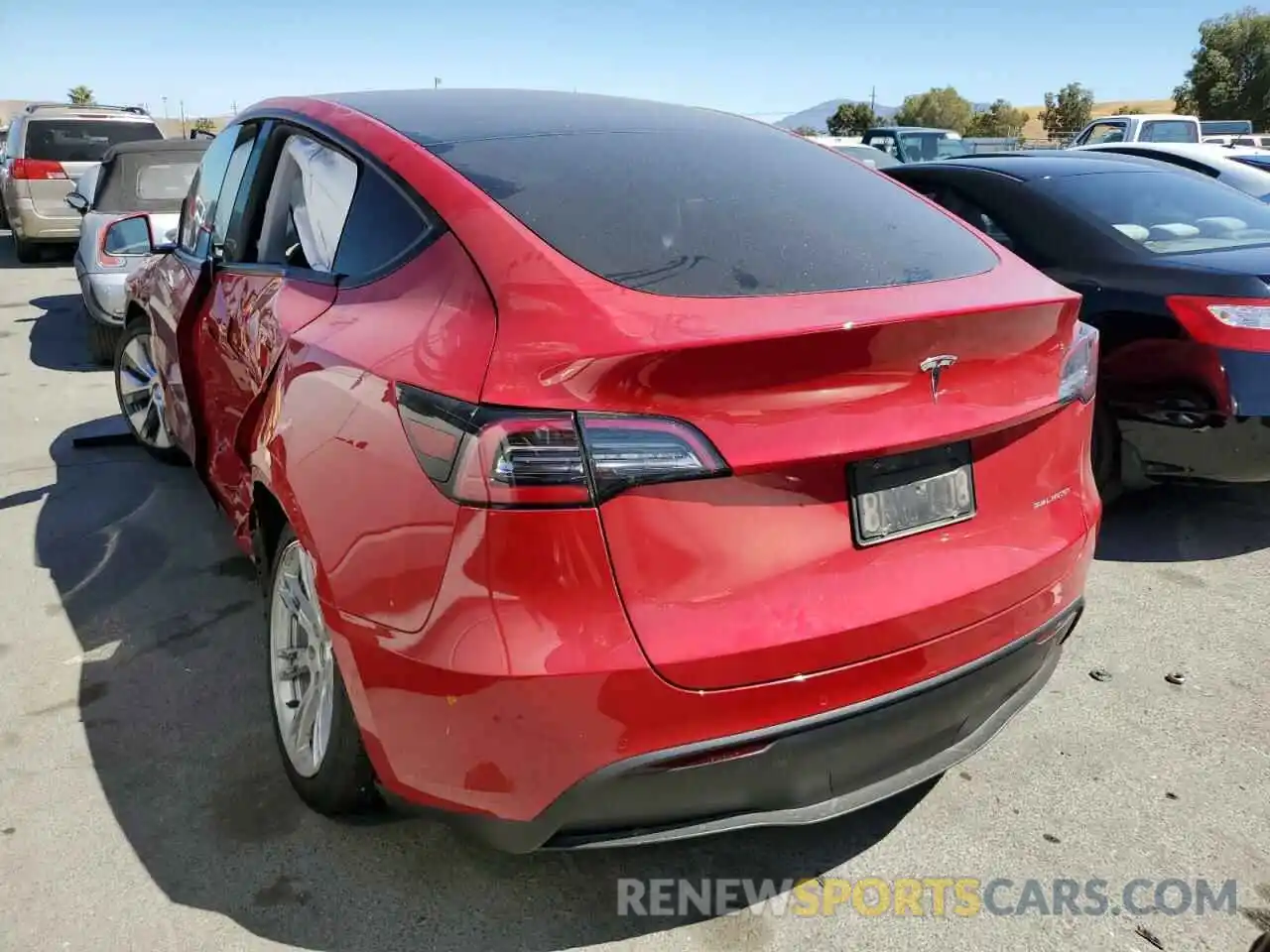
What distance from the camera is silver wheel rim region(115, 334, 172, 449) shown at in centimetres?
511

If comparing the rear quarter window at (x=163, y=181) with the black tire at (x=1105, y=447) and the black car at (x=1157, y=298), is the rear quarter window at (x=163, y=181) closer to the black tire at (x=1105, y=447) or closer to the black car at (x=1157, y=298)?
the black car at (x=1157, y=298)

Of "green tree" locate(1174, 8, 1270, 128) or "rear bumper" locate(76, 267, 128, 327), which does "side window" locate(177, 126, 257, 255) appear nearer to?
"rear bumper" locate(76, 267, 128, 327)

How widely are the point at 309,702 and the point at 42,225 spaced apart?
12436 mm

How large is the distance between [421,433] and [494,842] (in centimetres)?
76

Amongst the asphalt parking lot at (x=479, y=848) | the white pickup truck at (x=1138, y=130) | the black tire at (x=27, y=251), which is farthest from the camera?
the white pickup truck at (x=1138, y=130)

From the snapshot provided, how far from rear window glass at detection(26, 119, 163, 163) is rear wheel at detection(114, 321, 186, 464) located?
8.49m

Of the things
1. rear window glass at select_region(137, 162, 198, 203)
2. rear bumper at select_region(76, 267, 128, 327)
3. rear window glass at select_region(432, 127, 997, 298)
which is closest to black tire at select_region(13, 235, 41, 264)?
rear window glass at select_region(137, 162, 198, 203)

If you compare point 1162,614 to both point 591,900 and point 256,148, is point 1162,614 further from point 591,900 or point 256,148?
point 256,148

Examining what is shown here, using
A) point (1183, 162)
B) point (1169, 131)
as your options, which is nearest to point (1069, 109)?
point (1169, 131)

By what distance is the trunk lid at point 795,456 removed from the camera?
71.4 inches

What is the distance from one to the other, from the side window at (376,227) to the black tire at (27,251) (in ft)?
41.9

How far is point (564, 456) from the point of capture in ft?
5.83

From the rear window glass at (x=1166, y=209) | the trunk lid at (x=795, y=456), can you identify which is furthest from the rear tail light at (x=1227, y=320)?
the trunk lid at (x=795, y=456)

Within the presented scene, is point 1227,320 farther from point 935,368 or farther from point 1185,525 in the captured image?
point 935,368
